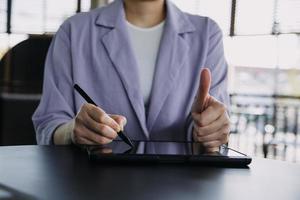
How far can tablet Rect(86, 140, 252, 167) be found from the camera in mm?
569

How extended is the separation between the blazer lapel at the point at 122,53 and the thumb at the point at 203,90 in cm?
18

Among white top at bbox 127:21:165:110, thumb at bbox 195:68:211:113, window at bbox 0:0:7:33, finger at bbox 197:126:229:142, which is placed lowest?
finger at bbox 197:126:229:142

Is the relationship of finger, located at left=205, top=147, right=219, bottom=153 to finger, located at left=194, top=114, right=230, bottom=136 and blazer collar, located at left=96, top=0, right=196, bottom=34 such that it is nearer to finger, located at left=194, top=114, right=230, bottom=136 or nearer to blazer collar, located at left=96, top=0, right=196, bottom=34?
finger, located at left=194, top=114, right=230, bottom=136

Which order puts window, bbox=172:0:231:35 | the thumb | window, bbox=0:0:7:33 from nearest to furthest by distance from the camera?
the thumb → window, bbox=172:0:231:35 → window, bbox=0:0:7:33

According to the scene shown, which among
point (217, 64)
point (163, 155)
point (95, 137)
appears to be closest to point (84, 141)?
point (95, 137)

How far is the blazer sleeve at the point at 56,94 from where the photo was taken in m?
0.84

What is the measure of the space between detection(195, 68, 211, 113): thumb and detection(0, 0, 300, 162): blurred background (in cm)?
268

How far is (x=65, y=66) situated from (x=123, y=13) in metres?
0.19

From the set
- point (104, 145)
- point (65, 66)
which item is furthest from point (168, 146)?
point (65, 66)

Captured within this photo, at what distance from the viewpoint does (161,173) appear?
520 mm

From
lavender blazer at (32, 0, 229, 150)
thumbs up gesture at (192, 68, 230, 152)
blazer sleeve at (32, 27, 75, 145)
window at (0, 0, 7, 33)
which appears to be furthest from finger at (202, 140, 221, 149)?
window at (0, 0, 7, 33)

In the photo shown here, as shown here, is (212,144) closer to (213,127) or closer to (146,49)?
→ (213,127)

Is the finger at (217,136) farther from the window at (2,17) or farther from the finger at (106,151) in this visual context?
the window at (2,17)

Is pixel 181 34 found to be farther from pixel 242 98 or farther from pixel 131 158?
pixel 242 98
